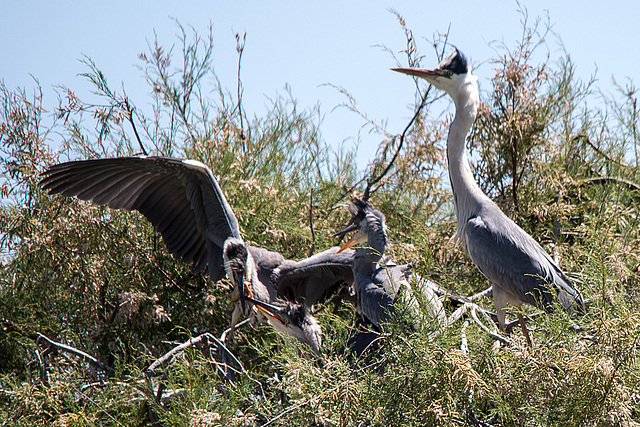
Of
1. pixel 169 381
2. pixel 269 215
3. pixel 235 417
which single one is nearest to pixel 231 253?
pixel 269 215

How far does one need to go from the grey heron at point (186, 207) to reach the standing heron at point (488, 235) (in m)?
0.82

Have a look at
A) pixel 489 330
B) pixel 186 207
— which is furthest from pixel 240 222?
pixel 489 330

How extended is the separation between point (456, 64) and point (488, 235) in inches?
45.1

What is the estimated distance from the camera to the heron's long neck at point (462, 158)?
4.12 metres

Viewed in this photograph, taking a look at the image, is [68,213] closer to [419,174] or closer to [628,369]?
→ [419,174]

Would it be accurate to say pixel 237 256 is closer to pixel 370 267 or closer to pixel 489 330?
pixel 370 267

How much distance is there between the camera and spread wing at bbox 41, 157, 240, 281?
4266 millimetres

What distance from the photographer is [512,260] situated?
3.72 metres

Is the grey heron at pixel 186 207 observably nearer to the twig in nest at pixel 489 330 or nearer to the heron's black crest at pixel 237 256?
the heron's black crest at pixel 237 256

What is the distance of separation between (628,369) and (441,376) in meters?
0.54

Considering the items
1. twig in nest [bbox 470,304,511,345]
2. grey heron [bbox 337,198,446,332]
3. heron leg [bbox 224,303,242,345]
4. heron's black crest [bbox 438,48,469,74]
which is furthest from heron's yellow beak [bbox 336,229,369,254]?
heron's black crest [bbox 438,48,469,74]

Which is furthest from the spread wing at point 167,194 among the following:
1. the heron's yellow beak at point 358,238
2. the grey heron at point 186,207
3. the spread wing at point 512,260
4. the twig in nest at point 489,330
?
the twig in nest at point 489,330

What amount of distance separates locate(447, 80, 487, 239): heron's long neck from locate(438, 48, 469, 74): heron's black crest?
0.26 ft

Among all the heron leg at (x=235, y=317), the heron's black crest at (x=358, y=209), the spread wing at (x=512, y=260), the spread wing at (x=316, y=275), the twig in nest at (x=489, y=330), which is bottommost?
the twig in nest at (x=489, y=330)
